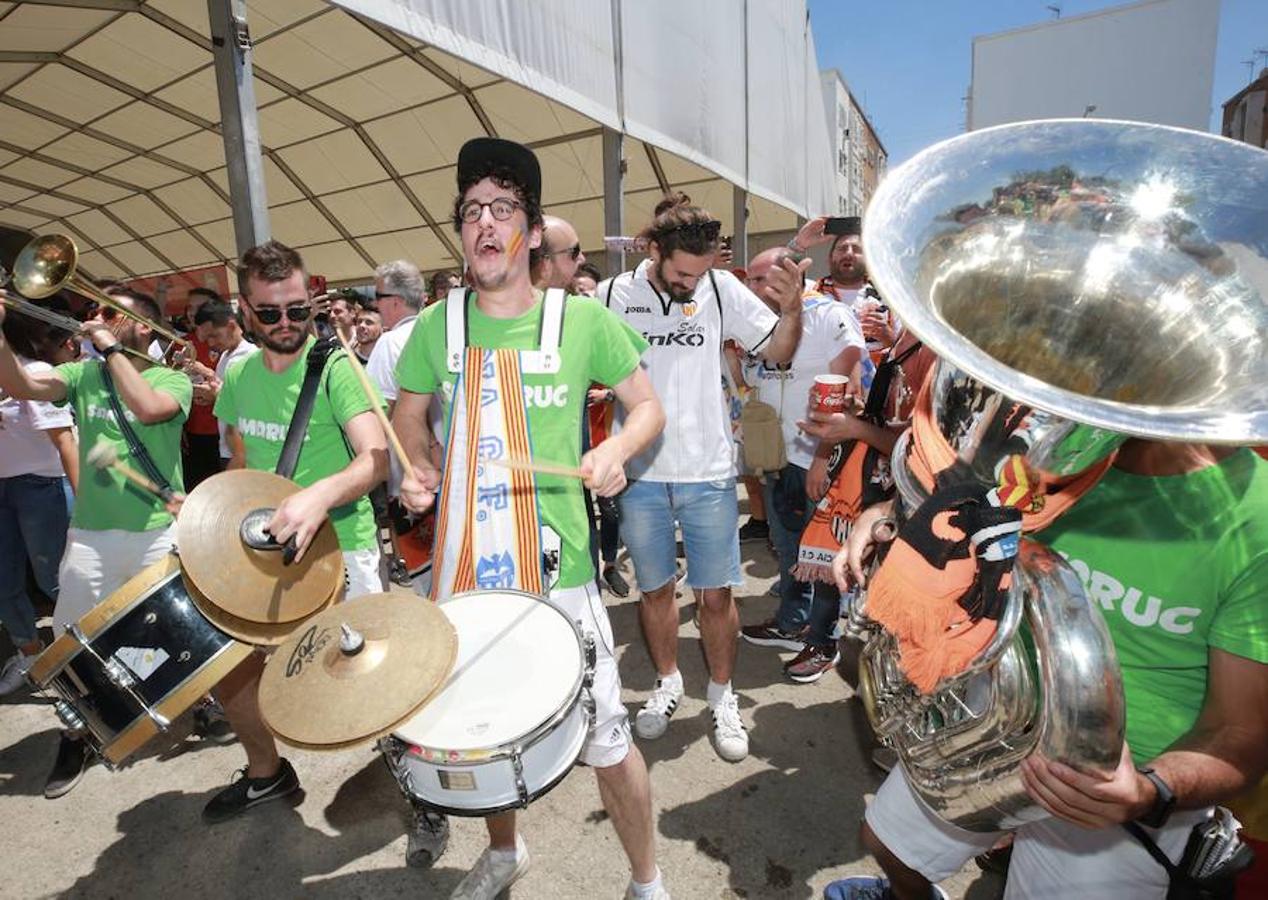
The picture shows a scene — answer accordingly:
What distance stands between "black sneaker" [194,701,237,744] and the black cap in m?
2.85

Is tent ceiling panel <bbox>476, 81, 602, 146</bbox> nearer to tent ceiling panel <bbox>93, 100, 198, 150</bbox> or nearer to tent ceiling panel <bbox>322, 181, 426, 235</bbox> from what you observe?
tent ceiling panel <bbox>322, 181, 426, 235</bbox>

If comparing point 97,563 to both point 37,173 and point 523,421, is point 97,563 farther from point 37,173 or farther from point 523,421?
point 37,173

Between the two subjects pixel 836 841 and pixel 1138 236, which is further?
pixel 836 841

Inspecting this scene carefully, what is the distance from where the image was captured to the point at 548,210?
42.3 ft

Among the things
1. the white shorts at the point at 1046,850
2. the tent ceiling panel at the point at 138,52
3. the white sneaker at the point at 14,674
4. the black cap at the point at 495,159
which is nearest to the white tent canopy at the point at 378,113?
the tent ceiling panel at the point at 138,52

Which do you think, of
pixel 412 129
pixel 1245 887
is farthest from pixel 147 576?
pixel 412 129

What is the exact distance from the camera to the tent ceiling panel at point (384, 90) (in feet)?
29.2

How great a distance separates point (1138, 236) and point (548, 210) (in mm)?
12758

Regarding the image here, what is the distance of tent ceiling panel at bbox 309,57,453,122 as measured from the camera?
8.90 metres

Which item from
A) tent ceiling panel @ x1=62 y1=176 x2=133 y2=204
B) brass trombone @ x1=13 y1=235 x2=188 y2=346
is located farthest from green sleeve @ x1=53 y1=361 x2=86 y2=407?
tent ceiling panel @ x1=62 y1=176 x2=133 y2=204

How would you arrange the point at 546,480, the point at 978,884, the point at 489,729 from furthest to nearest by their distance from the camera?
the point at 978,884 → the point at 546,480 → the point at 489,729

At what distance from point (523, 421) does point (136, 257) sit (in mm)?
19959

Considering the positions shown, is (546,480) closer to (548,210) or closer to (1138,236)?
(1138,236)

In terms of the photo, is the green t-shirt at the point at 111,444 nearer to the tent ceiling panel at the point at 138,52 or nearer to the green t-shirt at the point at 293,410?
the green t-shirt at the point at 293,410
